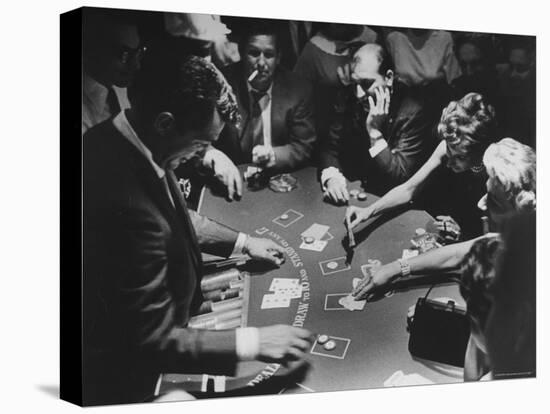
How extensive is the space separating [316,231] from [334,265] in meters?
0.25

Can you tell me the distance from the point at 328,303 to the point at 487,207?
1.35 metres

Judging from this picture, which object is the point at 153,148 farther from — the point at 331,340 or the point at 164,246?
the point at 331,340

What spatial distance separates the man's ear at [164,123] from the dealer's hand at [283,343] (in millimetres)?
1350

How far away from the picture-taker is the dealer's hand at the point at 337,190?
8008mm

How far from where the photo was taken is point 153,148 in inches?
291

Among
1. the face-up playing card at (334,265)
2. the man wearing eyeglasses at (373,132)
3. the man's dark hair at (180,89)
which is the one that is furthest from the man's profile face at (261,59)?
the face-up playing card at (334,265)

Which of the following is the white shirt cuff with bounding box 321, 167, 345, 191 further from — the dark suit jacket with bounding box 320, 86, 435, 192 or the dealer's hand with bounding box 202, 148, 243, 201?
the dealer's hand with bounding box 202, 148, 243, 201

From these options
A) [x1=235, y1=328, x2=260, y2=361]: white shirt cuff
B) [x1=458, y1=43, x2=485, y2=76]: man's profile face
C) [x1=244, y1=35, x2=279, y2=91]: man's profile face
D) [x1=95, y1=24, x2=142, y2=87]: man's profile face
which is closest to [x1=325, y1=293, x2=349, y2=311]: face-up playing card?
[x1=235, y1=328, x2=260, y2=361]: white shirt cuff

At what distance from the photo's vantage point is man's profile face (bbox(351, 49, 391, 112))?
8125 mm

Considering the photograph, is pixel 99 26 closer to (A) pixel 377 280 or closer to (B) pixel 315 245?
(B) pixel 315 245

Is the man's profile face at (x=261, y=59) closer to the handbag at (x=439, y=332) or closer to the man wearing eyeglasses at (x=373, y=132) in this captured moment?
the man wearing eyeglasses at (x=373, y=132)

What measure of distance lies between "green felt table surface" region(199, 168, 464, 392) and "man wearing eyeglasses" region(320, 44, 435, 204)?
4.6 inches

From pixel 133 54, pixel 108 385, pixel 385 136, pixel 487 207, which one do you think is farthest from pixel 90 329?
pixel 487 207

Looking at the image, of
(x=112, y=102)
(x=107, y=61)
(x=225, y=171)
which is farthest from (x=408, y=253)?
(x=107, y=61)
